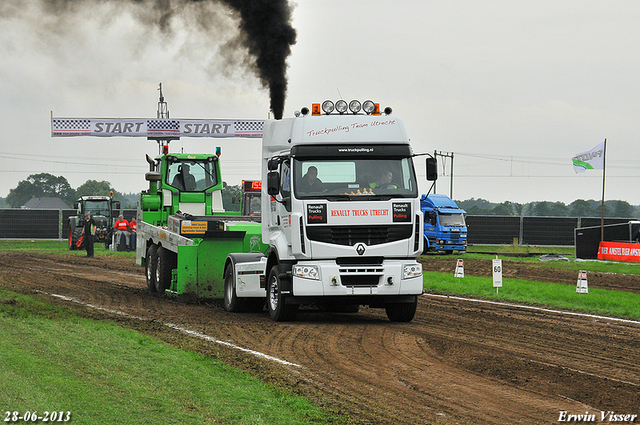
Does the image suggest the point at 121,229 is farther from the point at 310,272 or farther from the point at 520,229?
the point at 310,272

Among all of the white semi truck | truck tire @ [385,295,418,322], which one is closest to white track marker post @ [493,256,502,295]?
truck tire @ [385,295,418,322]

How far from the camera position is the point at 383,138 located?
13766 mm

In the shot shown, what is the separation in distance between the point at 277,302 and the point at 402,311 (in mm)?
2308

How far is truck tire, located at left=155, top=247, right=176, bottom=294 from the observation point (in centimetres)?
1903

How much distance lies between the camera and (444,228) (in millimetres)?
44625

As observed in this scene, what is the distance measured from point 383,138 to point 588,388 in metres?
6.32

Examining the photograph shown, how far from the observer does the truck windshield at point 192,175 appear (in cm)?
2169

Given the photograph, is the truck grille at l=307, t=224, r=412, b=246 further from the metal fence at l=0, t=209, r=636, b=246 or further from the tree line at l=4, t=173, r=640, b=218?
the tree line at l=4, t=173, r=640, b=218

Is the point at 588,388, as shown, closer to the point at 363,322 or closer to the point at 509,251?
the point at 363,322

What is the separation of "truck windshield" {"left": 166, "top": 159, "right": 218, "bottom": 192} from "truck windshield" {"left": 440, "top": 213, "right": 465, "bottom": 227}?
2490cm

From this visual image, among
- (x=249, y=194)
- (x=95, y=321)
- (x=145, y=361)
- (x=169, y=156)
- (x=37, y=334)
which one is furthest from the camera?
(x=249, y=194)

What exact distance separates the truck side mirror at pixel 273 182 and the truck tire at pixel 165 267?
5.71 meters

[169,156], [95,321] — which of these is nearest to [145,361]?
[95,321]

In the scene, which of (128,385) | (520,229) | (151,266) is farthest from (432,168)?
(520,229)
